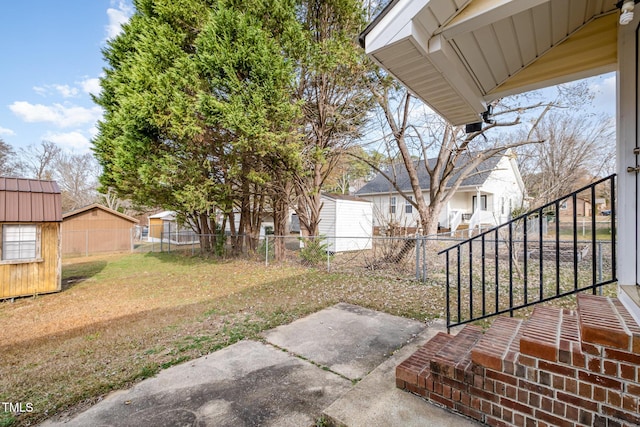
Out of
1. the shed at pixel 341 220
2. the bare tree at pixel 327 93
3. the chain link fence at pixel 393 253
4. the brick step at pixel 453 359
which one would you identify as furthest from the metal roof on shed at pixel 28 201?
the shed at pixel 341 220

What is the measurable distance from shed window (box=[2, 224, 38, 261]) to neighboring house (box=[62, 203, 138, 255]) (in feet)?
34.6

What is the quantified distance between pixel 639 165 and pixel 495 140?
37.8ft

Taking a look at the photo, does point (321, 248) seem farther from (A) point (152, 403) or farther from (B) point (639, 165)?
(B) point (639, 165)

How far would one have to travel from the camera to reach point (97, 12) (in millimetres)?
9172

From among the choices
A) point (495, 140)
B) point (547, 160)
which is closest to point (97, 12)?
point (495, 140)

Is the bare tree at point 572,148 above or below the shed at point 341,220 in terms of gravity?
above

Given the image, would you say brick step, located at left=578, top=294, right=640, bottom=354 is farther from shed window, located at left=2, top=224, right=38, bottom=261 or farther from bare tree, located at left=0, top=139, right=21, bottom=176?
bare tree, located at left=0, top=139, right=21, bottom=176

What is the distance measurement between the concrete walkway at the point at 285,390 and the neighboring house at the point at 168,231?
1400 centimetres

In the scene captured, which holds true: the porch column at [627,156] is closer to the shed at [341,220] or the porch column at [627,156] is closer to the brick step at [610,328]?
the brick step at [610,328]

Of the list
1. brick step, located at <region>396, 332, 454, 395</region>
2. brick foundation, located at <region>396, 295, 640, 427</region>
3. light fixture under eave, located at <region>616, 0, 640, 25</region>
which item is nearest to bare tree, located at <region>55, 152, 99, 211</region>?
brick step, located at <region>396, 332, 454, 395</region>

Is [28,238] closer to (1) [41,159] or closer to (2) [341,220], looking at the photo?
(2) [341,220]

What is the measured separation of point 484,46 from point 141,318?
5947 mm

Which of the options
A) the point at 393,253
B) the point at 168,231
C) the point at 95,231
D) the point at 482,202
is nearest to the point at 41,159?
the point at 95,231

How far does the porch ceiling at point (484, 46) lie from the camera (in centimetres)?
192
